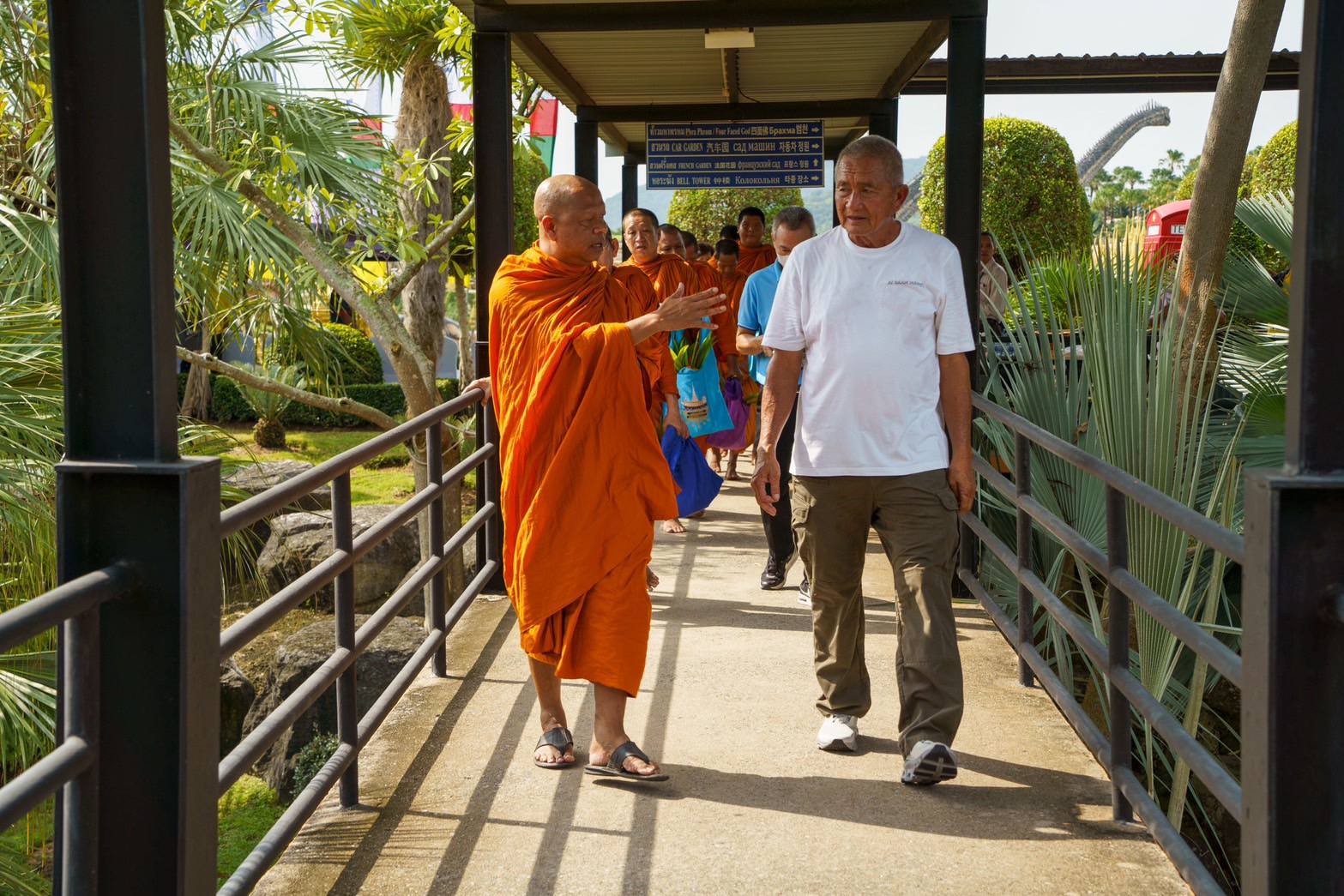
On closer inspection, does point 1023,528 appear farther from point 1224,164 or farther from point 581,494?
point 1224,164

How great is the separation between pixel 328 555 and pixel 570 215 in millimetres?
8174

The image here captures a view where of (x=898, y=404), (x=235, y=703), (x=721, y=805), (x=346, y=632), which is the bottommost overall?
(x=235, y=703)

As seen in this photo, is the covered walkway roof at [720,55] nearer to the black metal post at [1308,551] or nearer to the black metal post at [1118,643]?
the black metal post at [1118,643]

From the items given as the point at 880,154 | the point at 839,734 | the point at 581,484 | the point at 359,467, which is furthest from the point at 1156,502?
the point at 359,467

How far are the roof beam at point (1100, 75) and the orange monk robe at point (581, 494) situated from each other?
287 inches

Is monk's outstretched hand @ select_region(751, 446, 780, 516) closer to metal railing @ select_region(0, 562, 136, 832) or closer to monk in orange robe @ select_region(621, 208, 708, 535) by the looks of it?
metal railing @ select_region(0, 562, 136, 832)

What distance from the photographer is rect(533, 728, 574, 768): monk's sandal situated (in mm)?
4344

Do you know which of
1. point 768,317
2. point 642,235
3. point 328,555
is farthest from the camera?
point 328,555

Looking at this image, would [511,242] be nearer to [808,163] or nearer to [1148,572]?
[1148,572]

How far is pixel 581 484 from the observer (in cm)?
427

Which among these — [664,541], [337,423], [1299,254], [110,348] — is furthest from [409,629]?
[337,423]

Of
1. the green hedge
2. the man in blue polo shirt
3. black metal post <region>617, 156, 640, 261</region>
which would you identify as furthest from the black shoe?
the green hedge

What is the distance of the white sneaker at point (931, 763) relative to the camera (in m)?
4.11

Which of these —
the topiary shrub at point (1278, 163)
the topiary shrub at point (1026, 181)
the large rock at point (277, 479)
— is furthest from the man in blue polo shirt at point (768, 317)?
the topiary shrub at point (1026, 181)
